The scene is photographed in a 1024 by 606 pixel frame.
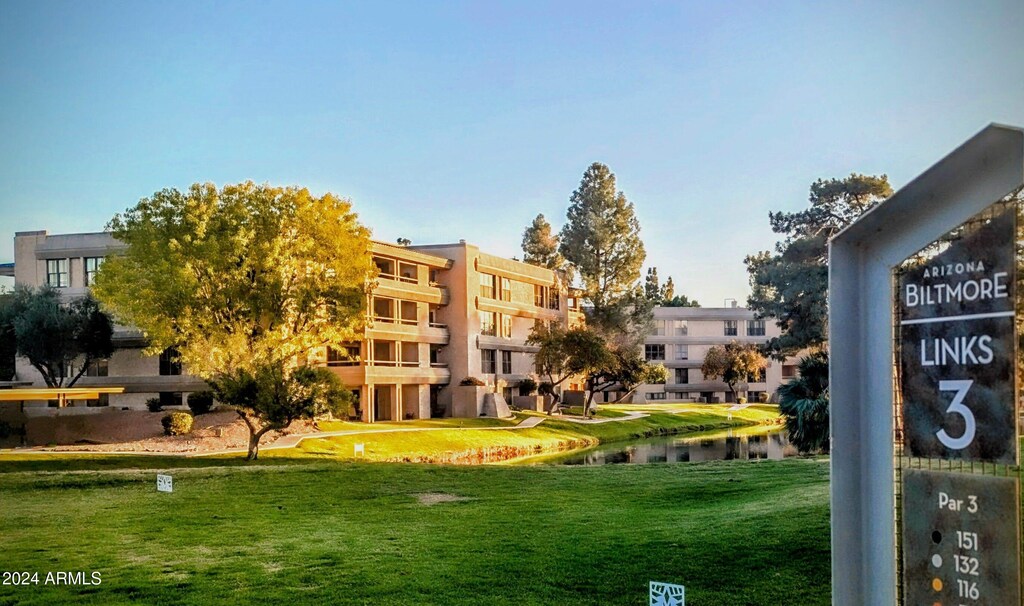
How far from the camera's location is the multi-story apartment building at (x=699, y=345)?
61344 millimetres

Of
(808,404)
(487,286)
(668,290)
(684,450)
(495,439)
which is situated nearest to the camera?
(808,404)

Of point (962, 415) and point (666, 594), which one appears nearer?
point (962, 415)

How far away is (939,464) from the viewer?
388cm

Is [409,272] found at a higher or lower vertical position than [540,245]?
lower

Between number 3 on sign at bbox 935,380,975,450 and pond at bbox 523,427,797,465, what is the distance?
21.5 m

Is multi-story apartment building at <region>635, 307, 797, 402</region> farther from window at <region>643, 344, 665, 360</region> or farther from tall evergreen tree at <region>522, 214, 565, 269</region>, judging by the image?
tall evergreen tree at <region>522, 214, 565, 269</region>

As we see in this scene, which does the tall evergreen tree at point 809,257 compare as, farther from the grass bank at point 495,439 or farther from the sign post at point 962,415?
the sign post at point 962,415

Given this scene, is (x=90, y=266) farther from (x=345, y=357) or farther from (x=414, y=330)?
(x=414, y=330)

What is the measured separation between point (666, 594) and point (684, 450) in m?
24.5

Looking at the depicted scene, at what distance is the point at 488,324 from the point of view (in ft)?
141

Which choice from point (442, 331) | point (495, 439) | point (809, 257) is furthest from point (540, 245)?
point (809, 257)

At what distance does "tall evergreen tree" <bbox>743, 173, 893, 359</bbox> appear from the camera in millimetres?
26078

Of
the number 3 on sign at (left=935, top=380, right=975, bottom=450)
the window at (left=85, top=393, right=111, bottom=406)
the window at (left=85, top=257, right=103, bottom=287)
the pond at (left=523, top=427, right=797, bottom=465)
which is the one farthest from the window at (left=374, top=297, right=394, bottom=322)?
the number 3 on sign at (left=935, top=380, right=975, bottom=450)

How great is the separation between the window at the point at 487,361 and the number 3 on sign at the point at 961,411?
1517 inches
